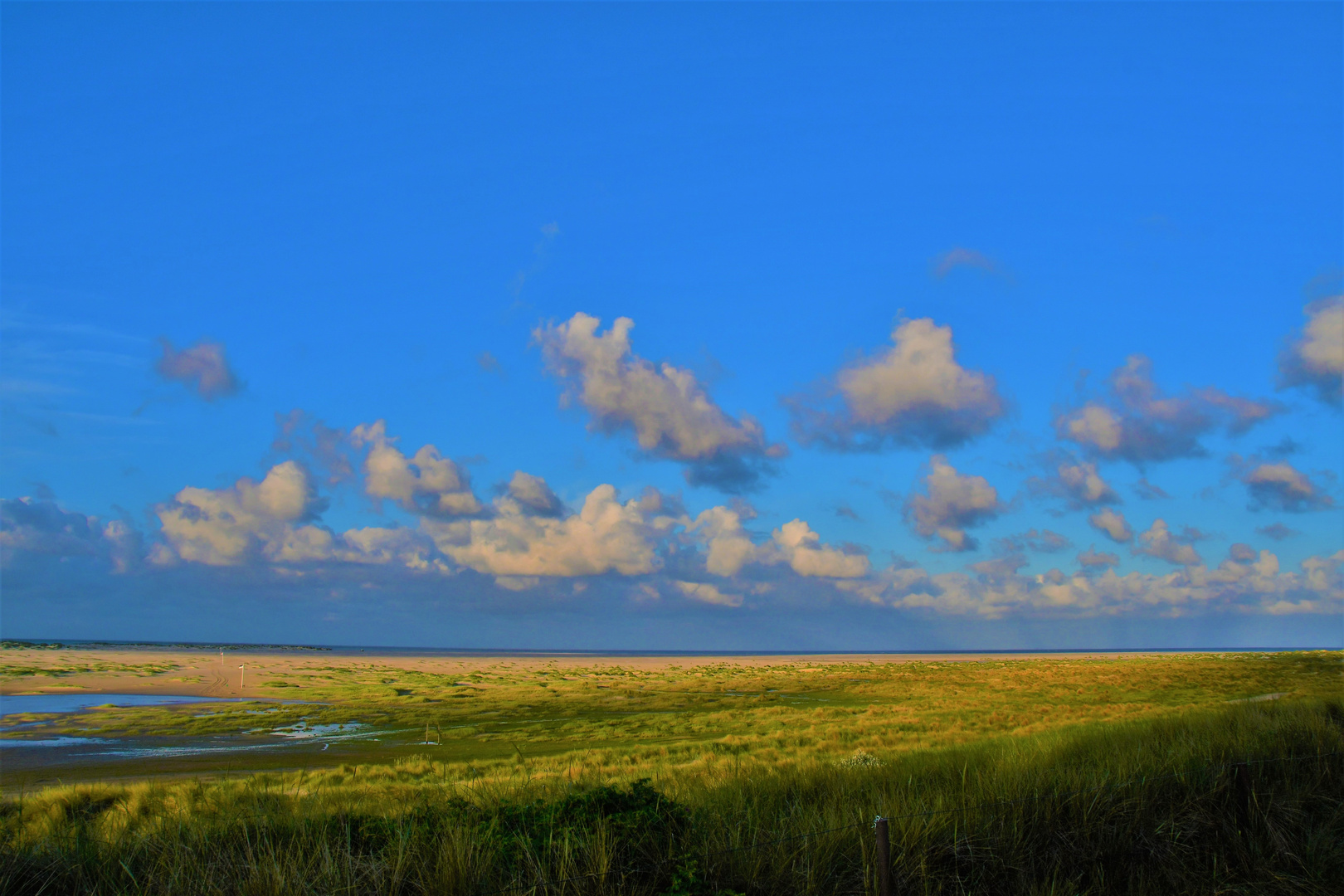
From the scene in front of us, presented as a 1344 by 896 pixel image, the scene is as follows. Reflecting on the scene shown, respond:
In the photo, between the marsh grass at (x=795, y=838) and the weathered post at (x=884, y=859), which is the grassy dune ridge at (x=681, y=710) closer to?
the marsh grass at (x=795, y=838)

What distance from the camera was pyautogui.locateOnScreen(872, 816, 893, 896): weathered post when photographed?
6.15m

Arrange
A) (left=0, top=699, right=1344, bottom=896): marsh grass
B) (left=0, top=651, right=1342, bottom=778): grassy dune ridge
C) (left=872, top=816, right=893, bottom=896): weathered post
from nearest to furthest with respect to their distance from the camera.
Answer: (left=872, top=816, right=893, bottom=896): weathered post < (left=0, top=699, right=1344, bottom=896): marsh grass < (left=0, top=651, right=1342, bottom=778): grassy dune ridge

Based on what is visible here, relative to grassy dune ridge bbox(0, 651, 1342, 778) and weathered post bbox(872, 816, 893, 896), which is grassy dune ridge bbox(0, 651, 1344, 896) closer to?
weathered post bbox(872, 816, 893, 896)

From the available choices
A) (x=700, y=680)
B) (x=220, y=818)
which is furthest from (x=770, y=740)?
(x=700, y=680)

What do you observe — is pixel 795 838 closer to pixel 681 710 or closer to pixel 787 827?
pixel 787 827

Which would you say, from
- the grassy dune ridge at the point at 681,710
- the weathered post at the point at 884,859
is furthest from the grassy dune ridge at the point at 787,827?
the grassy dune ridge at the point at 681,710

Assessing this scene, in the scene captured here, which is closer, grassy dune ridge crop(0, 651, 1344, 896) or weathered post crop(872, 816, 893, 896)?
weathered post crop(872, 816, 893, 896)

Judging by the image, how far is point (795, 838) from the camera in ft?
23.5

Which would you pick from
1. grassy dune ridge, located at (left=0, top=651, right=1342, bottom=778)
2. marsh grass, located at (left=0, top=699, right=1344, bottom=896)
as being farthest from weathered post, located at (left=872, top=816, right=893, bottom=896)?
grassy dune ridge, located at (left=0, top=651, right=1342, bottom=778)

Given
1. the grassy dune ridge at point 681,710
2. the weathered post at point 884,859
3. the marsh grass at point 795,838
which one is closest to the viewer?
the weathered post at point 884,859

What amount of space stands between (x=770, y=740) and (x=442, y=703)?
74.1ft

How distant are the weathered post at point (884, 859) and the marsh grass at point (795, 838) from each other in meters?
0.72

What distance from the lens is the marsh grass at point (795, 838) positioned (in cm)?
635

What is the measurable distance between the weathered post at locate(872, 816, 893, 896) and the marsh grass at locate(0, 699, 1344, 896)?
2.37 ft
